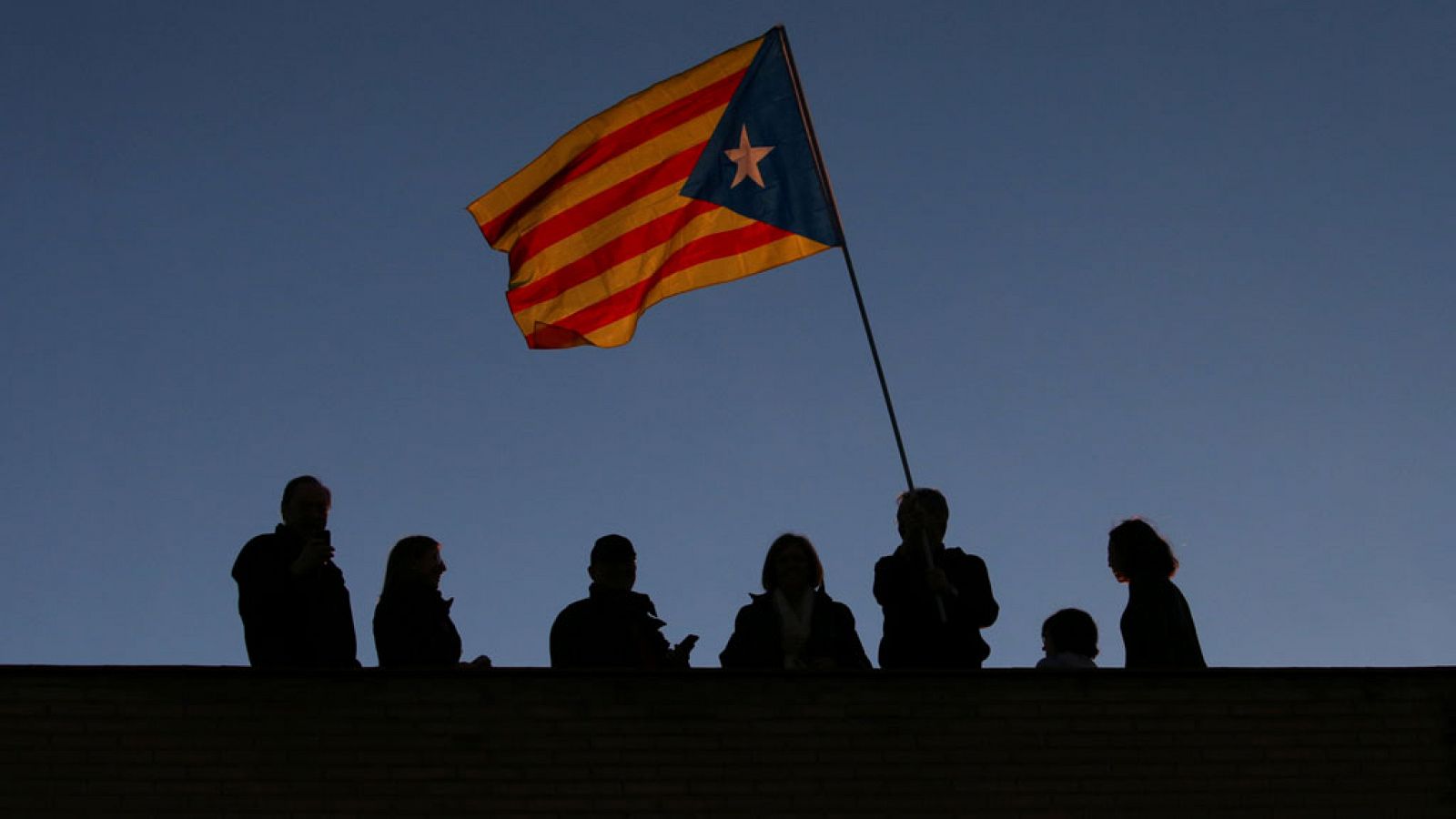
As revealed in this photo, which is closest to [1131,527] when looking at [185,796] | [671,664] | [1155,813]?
[1155,813]

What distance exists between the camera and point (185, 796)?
9.16 metres

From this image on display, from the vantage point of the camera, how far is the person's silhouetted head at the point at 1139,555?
31.5ft

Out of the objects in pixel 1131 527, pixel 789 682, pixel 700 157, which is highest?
pixel 700 157

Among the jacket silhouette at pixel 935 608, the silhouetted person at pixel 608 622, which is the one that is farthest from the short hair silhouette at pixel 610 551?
the jacket silhouette at pixel 935 608

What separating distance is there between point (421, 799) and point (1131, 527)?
3.56m

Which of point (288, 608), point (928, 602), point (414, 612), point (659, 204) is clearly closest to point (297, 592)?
point (288, 608)

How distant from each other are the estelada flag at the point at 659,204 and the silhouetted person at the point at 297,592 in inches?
104

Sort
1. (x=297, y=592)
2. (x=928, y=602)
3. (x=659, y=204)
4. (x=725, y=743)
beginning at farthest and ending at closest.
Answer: (x=659, y=204) → (x=928, y=602) → (x=725, y=743) → (x=297, y=592)

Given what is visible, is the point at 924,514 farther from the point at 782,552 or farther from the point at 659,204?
the point at 659,204

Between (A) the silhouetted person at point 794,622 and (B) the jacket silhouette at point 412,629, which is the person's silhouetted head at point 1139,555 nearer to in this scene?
(A) the silhouetted person at point 794,622

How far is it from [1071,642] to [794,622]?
1339 mm

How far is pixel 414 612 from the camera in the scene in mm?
9375

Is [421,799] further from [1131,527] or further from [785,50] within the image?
[785,50]

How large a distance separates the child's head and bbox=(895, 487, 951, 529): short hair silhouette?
74cm
